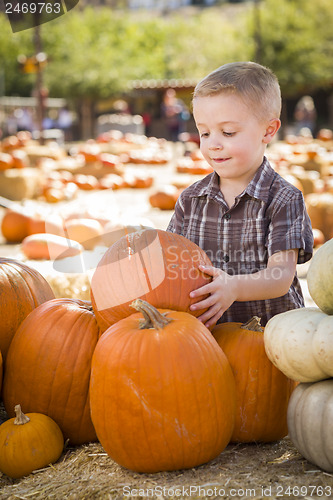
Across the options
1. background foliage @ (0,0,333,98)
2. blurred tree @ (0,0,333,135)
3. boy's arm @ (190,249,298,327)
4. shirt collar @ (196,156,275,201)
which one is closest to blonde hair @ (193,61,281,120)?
shirt collar @ (196,156,275,201)

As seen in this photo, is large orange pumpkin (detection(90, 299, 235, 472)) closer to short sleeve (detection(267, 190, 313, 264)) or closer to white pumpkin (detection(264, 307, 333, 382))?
white pumpkin (detection(264, 307, 333, 382))

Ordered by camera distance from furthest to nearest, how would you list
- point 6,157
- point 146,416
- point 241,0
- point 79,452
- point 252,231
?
1. point 241,0
2. point 6,157
3. point 252,231
4. point 79,452
5. point 146,416

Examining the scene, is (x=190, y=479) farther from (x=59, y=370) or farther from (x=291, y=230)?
(x=291, y=230)

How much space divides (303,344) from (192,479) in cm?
55

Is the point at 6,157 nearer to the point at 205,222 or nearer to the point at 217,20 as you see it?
the point at 205,222

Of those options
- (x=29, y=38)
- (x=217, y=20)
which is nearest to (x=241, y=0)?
(x=217, y=20)

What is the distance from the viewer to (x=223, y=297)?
7.15ft

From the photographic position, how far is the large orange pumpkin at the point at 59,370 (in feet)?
7.30

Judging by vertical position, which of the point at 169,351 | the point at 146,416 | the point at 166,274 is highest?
the point at 166,274

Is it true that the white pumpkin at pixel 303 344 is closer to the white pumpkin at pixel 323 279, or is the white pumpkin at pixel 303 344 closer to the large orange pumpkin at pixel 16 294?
the white pumpkin at pixel 323 279

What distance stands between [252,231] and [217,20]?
6345 centimetres

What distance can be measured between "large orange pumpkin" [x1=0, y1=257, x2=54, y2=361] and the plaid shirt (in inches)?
29.7

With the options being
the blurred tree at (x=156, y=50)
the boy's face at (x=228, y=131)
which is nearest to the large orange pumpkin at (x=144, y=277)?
the boy's face at (x=228, y=131)

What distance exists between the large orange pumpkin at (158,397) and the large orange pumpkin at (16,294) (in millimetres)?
744
